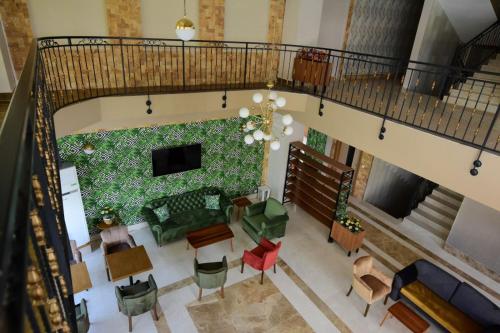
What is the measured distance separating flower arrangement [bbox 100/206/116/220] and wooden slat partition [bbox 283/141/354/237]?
487 cm

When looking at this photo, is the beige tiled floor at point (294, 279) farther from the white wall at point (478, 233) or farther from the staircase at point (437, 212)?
the staircase at point (437, 212)

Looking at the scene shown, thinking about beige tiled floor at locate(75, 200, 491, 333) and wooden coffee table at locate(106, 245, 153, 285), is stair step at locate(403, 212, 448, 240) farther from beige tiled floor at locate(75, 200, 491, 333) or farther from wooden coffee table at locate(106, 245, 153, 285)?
wooden coffee table at locate(106, 245, 153, 285)

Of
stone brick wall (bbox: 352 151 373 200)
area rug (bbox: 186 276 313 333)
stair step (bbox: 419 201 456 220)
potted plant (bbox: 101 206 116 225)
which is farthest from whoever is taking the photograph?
stone brick wall (bbox: 352 151 373 200)

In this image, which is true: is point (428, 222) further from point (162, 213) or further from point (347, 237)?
point (162, 213)

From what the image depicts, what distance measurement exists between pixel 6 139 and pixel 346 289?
24.0 feet

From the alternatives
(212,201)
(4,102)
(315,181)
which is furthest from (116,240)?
(315,181)

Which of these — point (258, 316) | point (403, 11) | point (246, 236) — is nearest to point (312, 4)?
point (403, 11)

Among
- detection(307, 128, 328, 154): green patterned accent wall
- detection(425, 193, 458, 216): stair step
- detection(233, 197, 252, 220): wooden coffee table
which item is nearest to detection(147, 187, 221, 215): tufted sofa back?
detection(233, 197, 252, 220): wooden coffee table

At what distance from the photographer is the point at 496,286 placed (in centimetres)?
764

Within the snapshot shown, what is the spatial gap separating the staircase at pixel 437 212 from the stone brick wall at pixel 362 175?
169cm

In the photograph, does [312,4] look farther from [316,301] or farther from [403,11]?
[316,301]

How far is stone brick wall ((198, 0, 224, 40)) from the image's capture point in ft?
24.5

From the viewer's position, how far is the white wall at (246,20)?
7.89 m

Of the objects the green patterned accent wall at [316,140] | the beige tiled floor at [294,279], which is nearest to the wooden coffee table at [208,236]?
the beige tiled floor at [294,279]
